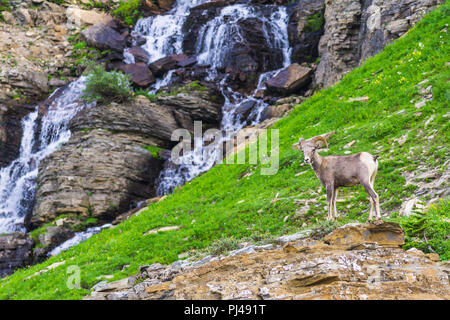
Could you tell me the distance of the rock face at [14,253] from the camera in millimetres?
20453

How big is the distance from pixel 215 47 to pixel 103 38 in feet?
51.5

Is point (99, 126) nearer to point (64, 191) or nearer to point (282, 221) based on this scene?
point (64, 191)

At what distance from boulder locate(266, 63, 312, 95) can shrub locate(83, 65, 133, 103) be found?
42.7 feet

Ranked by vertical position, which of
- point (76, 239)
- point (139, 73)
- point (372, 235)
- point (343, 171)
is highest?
point (139, 73)

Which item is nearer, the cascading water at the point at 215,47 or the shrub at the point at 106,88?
the cascading water at the point at 215,47

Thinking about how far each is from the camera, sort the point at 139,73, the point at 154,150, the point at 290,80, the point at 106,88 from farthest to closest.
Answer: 1. the point at 139,73
2. the point at 290,80
3. the point at 106,88
4. the point at 154,150

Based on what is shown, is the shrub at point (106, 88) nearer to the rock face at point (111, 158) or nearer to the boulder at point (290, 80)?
the rock face at point (111, 158)

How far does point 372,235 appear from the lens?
6.51m

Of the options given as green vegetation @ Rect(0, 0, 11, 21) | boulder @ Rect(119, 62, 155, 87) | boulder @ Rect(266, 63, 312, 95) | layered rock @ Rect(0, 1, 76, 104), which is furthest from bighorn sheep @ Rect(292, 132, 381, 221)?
green vegetation @ Rect(0, 0, 11, 21)

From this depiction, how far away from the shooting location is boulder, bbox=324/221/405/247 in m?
6.40

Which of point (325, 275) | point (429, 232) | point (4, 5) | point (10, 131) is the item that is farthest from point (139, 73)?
point (325, 275)

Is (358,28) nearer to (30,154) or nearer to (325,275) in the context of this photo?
(325,275)

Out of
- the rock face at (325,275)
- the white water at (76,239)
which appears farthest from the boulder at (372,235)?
the white water at (76,239)

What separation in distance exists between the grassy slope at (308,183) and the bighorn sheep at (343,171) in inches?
57.6
